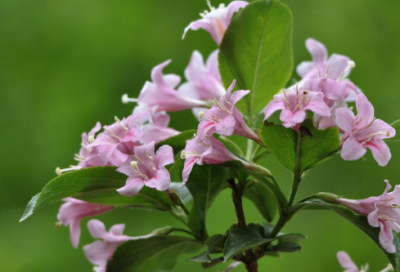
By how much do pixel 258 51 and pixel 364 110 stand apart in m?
0.23

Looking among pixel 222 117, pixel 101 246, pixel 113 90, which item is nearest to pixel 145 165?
pixel 222 117

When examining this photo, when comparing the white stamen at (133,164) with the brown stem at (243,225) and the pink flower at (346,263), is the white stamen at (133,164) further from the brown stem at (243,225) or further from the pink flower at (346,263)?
the pink flower at (346,263)

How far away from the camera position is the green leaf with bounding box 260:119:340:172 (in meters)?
0.64

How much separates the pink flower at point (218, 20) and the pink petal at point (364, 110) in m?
0.28

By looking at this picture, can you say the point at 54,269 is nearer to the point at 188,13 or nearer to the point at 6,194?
the point at 6,194

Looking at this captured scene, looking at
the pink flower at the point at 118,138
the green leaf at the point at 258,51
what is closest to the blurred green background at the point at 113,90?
the green leaf at the point at 258,51

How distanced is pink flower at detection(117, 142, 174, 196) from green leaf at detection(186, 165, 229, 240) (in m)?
0.06

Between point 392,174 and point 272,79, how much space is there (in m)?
1.80

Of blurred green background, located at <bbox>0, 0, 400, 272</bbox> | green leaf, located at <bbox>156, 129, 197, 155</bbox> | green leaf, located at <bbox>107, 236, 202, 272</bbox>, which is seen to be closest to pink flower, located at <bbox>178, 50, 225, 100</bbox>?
green leaf, located at <bbox>156, 129, 197, 155</bbox>

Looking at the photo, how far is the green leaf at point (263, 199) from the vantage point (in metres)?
0.87

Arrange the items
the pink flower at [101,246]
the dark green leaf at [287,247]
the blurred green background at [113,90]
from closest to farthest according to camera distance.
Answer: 1. the dark green leaf at [287,247]
2. the pink flower at [101,246]
3. the blurred green background at [113,90]

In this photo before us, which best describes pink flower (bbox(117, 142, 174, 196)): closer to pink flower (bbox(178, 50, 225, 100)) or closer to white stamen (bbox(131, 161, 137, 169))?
white stamen (bbox(131, 161, 137, 169))

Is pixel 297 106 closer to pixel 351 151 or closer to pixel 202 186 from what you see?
pixel 351 151

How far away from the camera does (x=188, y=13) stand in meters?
2.70
